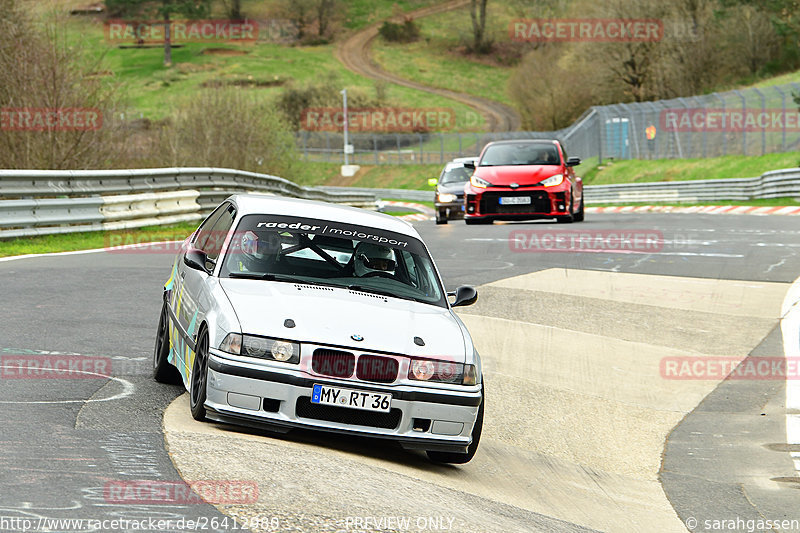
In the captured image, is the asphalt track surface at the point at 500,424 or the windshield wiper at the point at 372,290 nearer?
the asphalt track surface at the point at 500,424

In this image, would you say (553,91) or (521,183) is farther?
(553,91)

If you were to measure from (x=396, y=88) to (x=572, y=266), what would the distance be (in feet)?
322

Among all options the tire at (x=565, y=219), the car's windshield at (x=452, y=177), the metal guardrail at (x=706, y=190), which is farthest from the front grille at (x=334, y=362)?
the metal guardrail at (x=706, y=190)

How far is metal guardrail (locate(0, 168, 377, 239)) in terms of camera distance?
1712 cm

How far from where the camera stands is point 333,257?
7555 millimetres

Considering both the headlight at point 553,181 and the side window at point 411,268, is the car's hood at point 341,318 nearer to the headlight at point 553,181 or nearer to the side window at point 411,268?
the side window at point 411,268

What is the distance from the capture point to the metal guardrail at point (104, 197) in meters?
17.1

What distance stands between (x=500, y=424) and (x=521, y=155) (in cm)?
1394

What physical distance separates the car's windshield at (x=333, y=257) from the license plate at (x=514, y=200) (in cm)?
1383

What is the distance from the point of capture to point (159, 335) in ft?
26.9

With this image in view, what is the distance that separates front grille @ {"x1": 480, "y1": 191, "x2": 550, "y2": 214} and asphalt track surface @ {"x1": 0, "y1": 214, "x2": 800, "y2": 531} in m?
4.50

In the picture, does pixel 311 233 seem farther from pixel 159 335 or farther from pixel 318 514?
pixel 318 514

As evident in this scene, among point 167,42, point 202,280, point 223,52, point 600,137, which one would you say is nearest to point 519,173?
point 202,280

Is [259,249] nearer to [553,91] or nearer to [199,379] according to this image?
[199,379]
